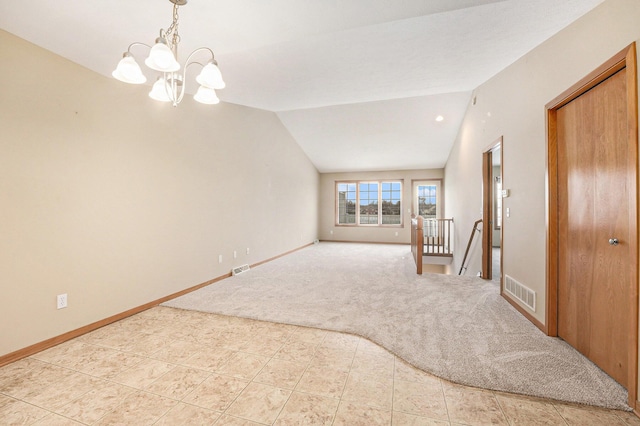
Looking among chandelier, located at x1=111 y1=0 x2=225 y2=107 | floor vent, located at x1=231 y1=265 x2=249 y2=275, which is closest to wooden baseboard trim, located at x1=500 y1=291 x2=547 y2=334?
chandelier, located at x1=111 y1=0 x2=225 y2=107

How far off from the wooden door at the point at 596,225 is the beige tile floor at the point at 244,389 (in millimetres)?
574

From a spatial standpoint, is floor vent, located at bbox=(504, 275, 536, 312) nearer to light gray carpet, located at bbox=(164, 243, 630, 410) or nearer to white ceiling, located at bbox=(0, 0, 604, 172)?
light gray carpet, located at bbox=(164, 243, 630, 410)

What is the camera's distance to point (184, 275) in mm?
3648

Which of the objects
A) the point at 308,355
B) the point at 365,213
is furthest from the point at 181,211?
the point at 365,213

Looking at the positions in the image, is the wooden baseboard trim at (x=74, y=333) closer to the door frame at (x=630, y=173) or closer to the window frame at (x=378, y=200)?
the door frame at (x=630, y=173)

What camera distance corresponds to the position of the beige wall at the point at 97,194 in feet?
6.80

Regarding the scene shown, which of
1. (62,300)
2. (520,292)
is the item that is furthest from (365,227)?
(62,300)

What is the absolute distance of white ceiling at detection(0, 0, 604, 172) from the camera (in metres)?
→ 1.83

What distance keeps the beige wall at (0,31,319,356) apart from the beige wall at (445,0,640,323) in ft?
13.3

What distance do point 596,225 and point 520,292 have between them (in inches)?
48.7

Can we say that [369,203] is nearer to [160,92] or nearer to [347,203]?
[347,203]

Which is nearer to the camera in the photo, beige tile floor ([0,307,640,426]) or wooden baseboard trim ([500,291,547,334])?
beige tile floor ([0,307,640,426])

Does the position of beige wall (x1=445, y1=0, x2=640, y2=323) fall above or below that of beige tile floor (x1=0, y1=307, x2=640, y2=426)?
above

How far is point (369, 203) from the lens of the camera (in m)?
9.30
